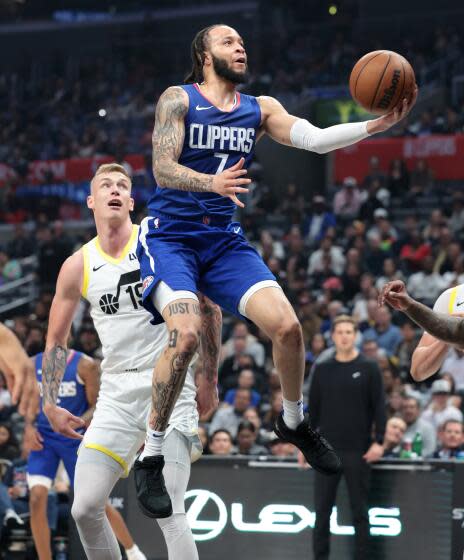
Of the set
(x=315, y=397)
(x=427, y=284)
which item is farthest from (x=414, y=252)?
(x=315, y=397)

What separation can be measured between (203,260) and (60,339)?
1.74m

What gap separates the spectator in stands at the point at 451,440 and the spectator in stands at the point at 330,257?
Answer: 7216 mm

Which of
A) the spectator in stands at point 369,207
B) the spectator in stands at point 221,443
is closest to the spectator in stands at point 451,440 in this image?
the spectator in stands at point 221,443

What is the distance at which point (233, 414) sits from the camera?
44.7 feet

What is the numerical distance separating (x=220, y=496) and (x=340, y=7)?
71.9ft

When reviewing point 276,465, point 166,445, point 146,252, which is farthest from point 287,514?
point 146,252

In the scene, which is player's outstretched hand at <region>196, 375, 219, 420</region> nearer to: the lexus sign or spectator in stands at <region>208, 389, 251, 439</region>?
the lexus sign

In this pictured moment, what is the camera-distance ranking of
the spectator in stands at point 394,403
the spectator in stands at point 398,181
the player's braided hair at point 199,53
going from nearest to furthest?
the player's braided hair at point 199,53 < the spectator in stands at point 394,403 < the spectator in stands at point 398,181

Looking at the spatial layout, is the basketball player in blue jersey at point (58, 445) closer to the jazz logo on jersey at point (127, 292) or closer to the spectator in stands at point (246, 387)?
the jazz logo on jersey at point (127, 292)

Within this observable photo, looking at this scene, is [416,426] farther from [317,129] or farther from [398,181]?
[398,181]

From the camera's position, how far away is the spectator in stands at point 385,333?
50.2 ft

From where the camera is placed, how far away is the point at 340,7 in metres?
30.4

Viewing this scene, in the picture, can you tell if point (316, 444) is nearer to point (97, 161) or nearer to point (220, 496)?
point (220, 496)

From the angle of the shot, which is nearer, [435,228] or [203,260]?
[203,260]
